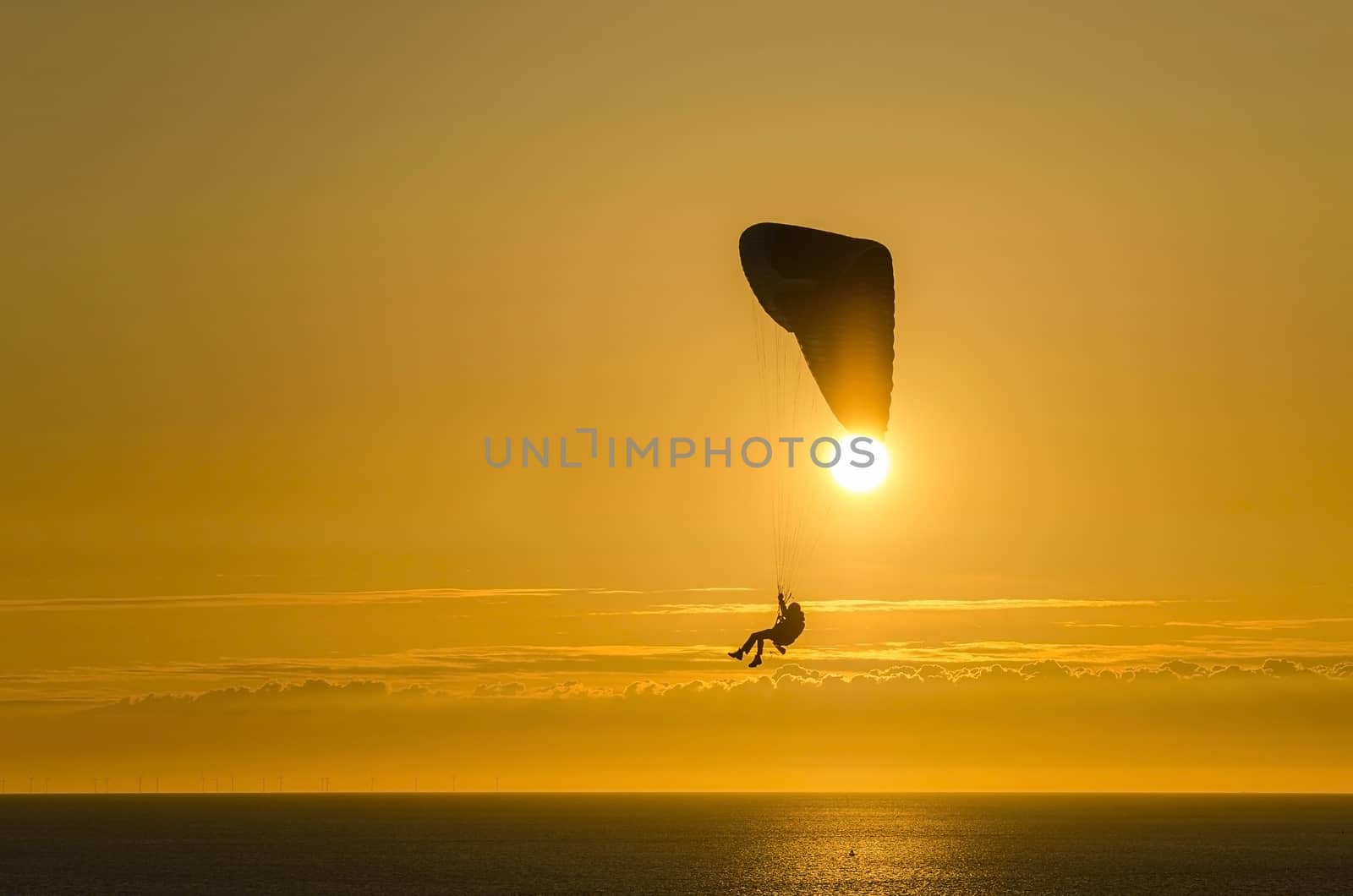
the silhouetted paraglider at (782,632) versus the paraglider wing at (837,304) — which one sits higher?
the paraglider wing at (837,304)

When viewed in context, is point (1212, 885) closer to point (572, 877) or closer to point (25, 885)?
point (572, 877)

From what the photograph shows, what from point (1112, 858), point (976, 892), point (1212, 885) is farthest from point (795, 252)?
point (1112, 858)

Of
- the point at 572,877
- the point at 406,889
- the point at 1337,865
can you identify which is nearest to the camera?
the point at 406,889

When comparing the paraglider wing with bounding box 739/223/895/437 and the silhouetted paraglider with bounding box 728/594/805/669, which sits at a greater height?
the paraglider wing with bounding box 739/223/895/437

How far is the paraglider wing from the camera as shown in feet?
142

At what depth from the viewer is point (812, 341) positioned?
145ft

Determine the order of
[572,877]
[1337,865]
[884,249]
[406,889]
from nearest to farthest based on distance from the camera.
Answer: [884,249] → [406,889] → [572,877] → [1337,865]

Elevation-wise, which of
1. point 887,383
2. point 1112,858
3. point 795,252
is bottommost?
point 1112,858

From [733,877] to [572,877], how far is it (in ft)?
52.1

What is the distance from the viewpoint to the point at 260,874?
527 ft

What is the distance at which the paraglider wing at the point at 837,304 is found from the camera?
43250 mm

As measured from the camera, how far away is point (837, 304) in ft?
142

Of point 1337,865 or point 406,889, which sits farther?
point 1337,865

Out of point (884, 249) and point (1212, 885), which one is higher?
point (884, 249)
